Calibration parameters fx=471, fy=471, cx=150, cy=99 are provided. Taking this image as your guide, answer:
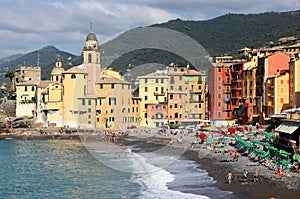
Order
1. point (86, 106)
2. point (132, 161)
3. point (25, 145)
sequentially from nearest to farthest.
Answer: point (132, 161)
point (25, 145)
point (86, 106)

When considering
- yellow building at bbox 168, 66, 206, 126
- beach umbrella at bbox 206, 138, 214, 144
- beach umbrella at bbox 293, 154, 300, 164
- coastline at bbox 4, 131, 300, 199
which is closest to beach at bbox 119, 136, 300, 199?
coastline at bbox 4, 131, 300, 199

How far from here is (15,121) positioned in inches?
3691

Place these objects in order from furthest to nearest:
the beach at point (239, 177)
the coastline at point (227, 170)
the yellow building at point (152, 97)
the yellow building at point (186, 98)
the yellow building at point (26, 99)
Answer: the yellow building at point (26, 99), the yellow building at point (152, 97), the yellow building at point (186, 98), the coastline at point (227, 170), the beach at point (239, 177)

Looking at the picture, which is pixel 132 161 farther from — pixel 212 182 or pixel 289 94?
pixel 289 94

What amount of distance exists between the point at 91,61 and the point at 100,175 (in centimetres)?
5173

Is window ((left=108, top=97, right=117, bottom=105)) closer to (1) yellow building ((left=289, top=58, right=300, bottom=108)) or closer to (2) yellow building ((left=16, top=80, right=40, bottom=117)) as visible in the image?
(2) yellow building ((left=16, top=80, right=40, bottom=117))

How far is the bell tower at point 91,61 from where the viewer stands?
90188 mm

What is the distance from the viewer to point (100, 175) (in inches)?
1742

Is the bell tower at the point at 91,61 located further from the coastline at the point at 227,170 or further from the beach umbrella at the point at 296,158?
the beach umbrella at the point at 296,158

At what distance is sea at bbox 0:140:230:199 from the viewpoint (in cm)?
3572

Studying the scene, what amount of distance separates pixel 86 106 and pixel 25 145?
53.9ft

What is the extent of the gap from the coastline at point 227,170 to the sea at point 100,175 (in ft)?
3.46

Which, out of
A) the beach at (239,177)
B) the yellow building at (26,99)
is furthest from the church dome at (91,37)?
the beach at (239,177)

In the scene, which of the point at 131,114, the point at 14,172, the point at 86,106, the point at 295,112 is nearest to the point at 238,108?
the point at 131,114
